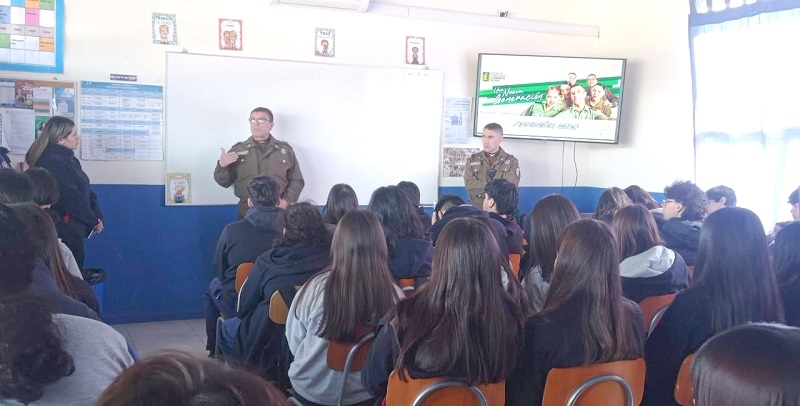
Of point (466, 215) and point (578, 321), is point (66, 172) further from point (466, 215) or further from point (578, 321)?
point (578, 321)

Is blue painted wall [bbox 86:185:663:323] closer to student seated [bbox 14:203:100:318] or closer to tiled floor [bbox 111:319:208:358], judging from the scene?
tiled floor [bbox 111:319:208:358]

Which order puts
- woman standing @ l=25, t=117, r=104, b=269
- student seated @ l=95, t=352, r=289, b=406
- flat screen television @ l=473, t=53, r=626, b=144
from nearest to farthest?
student seated @ l=95, t=352, r=289, b=406 → woman standing @ l=25, t=117, r=104, b=269 → flat screen television @ l=473, t=53, r=626, b=144

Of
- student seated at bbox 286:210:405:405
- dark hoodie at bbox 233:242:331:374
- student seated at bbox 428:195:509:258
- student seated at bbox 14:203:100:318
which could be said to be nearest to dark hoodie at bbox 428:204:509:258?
student seated at bbox 428:195:509:258

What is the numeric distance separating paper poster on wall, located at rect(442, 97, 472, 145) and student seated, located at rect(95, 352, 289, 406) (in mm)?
5605

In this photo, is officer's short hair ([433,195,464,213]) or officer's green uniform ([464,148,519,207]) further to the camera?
officer's green uniform ([464,148,519,207])

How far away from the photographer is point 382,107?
230 inches

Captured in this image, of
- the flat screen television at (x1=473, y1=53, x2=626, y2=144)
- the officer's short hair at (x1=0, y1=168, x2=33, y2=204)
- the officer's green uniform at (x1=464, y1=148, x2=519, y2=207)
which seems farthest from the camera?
the flat screen television at (x1=473, y1=53, x2=626, y2=144)

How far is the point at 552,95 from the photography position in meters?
6.09

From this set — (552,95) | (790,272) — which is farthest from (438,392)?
(552,95)

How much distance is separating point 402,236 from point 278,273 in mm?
644

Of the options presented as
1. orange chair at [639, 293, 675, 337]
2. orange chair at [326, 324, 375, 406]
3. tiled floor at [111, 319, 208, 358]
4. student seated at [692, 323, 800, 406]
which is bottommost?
tiled floor at [111, 319, 208, 358]

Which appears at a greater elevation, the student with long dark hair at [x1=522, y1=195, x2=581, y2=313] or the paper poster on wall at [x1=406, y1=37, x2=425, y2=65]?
the paper poster on wall at [x1=406, y1=37, x2=425, y2=65]

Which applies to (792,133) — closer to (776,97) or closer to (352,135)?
(776,97)

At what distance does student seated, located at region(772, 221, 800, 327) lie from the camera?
242 centimetres
